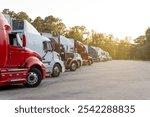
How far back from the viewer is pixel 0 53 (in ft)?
51.0

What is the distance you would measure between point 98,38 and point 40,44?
134478 millimetres

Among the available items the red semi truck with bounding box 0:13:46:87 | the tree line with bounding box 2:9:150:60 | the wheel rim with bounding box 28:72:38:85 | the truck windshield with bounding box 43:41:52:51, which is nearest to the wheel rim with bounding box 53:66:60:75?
the truck windshield with bounding box 43:41:52:51

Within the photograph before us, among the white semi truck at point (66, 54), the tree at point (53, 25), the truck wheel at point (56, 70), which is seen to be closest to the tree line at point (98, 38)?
the tree at point (53, 25)

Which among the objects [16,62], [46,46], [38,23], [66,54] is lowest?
[16,62]

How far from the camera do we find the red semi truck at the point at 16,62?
15.8m

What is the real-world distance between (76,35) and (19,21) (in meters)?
87.4

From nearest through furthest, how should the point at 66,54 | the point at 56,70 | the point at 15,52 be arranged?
the point at 15,52
the point at 56,70
the point at 66,54

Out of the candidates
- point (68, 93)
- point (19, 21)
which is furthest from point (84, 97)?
point (19, 21)

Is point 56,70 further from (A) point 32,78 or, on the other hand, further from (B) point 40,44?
(A) point 32,78

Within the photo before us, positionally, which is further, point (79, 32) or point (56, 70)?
point (79, 32)

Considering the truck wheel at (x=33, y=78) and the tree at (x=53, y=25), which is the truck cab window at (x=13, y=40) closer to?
the truck wheel at (x=33, y=78)

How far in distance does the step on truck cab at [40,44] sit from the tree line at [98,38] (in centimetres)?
2409

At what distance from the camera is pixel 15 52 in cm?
1633

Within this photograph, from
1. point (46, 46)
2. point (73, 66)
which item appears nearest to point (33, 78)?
point (46, 46)
